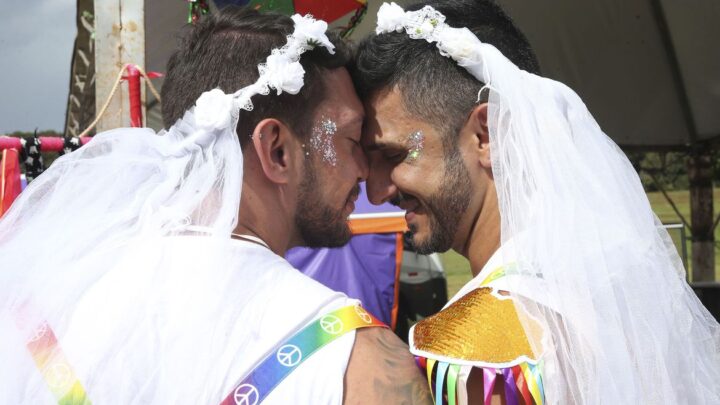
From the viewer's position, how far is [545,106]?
1711 millimetres

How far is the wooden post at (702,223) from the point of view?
741 cm

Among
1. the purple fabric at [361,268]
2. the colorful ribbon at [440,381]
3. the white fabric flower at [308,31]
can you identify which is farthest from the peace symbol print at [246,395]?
the purple fabric at [361,268]

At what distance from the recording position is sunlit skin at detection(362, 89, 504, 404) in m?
1.91

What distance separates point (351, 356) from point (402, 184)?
720 millimetres

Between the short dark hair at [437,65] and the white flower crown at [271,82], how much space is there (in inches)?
12.1

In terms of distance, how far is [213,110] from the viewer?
1.59 meters

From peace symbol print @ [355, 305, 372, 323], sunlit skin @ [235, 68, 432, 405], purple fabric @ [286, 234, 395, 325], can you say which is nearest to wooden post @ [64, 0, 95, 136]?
purple fabric @ [286, 234, 395, 325]

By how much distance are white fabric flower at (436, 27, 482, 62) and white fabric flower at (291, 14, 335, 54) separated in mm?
314

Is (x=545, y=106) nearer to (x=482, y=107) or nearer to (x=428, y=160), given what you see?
(x=482, y=107)

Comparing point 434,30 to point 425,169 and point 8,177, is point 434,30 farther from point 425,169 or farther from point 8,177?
point 8,177

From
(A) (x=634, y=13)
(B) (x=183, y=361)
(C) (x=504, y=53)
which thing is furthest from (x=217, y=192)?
(A) (x=634, y=13)

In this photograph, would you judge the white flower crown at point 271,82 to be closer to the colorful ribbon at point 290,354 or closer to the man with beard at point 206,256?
the man with beard at point 206,256

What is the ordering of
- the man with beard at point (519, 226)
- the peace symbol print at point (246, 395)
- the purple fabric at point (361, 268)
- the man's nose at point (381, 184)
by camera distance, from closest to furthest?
1. the peace symbol print at point (246, 395)
2. the man with beard at point (519, 226)
3. the man's nose at point (381, 184)
4. the purple fabric at point (361, 268)

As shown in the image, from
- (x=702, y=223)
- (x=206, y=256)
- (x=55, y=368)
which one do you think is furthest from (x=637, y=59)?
(x=55, y=368)
